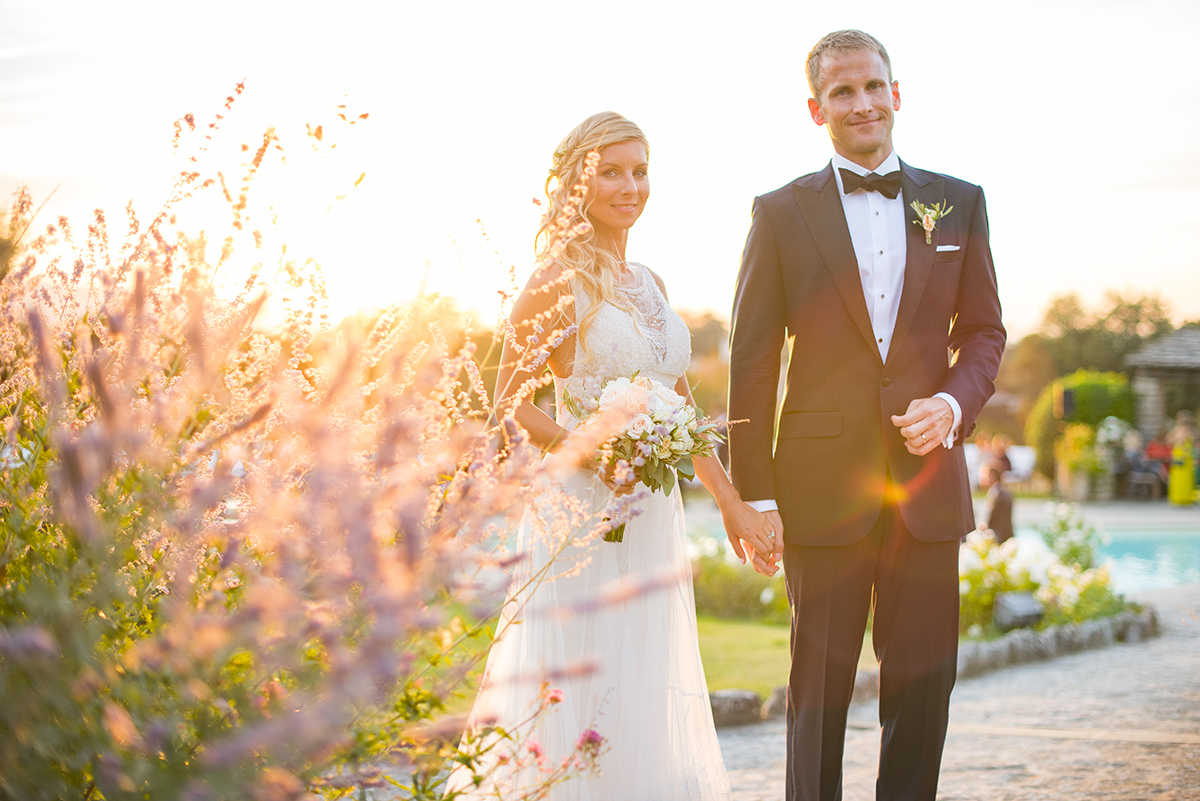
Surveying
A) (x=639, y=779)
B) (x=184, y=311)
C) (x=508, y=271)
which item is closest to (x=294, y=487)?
(x=184, y=311)

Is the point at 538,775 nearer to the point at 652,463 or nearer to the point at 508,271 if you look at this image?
the point at 652,463

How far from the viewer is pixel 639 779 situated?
9.55ft

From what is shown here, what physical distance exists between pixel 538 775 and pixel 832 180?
2.02 metres

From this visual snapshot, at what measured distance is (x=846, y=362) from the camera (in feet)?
8.84

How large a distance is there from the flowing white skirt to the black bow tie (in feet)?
4.01

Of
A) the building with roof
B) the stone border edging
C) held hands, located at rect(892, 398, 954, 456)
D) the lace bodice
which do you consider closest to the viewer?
held hands, located at rect(892, 398, 954, 456)

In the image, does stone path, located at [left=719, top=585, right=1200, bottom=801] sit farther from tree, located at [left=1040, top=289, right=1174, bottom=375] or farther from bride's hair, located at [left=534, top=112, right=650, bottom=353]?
tree, located at [left=1040, top=289, right=1174, bottom=375]

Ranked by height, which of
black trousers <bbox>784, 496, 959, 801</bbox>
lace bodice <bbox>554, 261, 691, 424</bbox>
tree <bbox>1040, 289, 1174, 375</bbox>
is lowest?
black trousers <bbox>784, 496, 959, 801</bbox>

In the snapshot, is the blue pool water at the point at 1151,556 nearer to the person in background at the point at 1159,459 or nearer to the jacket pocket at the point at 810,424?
the person in background at the point at 1159,459

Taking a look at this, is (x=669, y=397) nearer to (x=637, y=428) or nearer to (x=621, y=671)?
(x=637, y=428)

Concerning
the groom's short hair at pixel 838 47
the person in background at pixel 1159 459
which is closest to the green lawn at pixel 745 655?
the groom's short hair at pixel 838 47

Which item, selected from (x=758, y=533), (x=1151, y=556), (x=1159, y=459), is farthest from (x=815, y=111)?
(x=1159, y=459)

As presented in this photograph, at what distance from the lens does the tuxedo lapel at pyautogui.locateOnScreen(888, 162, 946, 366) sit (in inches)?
105

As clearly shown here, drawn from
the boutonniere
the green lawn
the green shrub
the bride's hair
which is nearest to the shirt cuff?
the boutonniere
